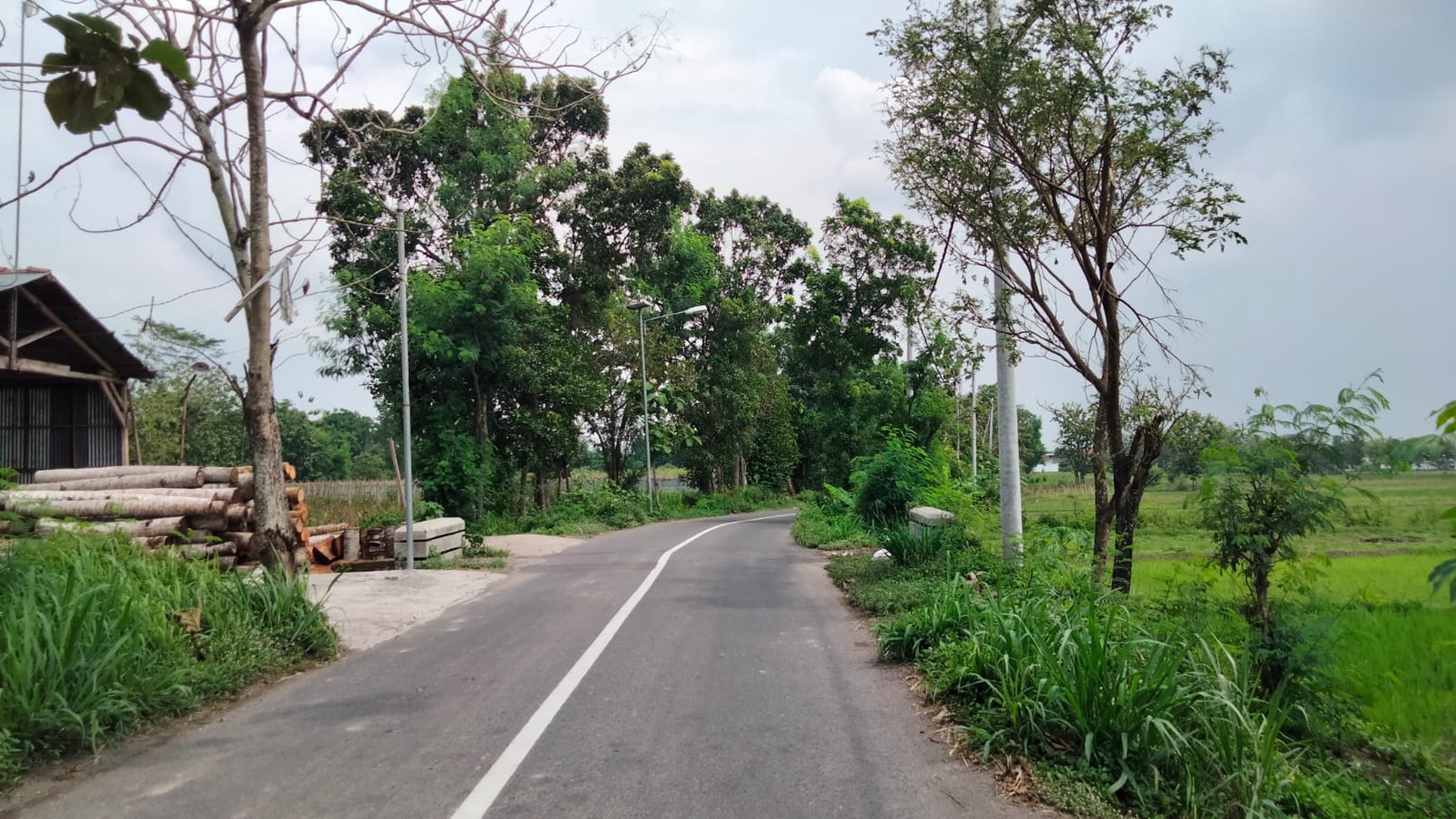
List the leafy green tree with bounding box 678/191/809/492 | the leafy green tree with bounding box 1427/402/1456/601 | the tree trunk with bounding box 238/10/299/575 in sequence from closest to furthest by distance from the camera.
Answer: the leafy green tree with bounding box 1427/402/1456/601
the tree trunk with bounding box 238/10/299/575
the leafy green tree with bounding box 678/191/809/492

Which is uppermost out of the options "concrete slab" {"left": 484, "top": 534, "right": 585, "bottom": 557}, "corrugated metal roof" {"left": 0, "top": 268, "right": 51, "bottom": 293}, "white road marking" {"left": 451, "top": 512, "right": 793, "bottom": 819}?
"corrugated metal roof" {"left": 0, "top": 268, "right": 51, "bottom": 293}

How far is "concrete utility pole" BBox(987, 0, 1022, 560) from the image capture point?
9055 millimetres

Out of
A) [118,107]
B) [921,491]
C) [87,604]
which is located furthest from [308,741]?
[921,491]

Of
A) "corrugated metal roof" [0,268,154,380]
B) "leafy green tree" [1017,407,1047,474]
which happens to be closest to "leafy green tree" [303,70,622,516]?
"corrugated metal roof" [0,268,154,380]

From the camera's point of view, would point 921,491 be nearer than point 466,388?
Yes

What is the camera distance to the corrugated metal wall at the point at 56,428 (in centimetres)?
1579

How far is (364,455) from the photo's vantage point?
192 feet

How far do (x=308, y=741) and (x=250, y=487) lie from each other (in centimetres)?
779

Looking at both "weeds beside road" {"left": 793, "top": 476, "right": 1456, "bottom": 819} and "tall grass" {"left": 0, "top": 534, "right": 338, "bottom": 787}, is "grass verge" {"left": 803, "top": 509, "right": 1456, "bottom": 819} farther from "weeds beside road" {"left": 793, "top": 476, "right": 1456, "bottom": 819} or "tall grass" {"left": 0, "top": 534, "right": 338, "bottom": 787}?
"tall grass" {"left": 0, "top": 534, "right": 338, "bottom": 787}

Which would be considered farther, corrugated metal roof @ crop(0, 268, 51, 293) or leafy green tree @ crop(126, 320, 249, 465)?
leafy green tree @ crop(126, 320, 249, 465)

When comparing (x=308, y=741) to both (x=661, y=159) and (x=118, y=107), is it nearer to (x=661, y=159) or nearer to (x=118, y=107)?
(x=118, y=107)

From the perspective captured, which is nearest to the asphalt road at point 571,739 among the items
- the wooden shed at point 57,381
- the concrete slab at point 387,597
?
the concrete slab at point 387,597

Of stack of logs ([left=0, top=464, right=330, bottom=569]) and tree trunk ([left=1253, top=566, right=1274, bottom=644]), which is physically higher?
stack of logs ([left=0, top=464, right=330, bottom=569])

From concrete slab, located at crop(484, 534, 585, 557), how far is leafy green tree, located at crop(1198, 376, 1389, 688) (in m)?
14.1
